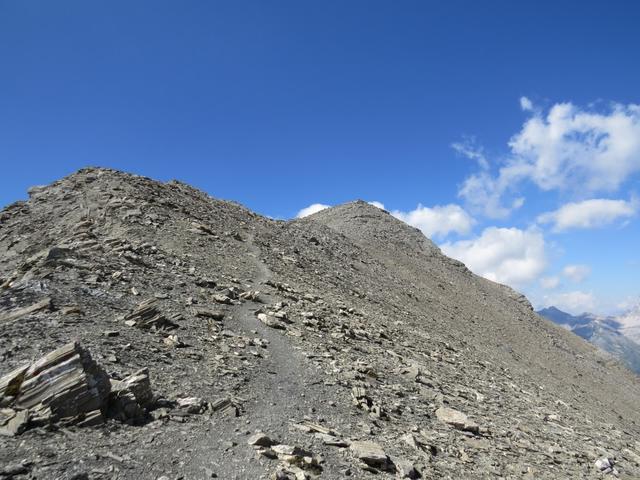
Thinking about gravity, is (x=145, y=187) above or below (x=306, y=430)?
above

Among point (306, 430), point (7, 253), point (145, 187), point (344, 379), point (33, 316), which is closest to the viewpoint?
point (306, 430)

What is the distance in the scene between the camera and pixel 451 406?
1527 centimetres

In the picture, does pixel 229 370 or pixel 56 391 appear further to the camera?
pixel 229 370

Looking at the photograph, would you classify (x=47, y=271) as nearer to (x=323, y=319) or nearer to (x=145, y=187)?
(x=323, y=319)

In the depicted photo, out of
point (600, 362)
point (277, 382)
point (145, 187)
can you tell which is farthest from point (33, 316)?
point (600, 362)

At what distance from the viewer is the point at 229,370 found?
12.8 meters

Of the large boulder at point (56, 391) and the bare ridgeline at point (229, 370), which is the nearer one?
the large boulder at point (56, 391)

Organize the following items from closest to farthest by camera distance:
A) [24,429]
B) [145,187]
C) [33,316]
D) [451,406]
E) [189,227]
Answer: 1. [24,429]
2. [33,316]
3. [451,406]
4. [189,227]
5. [145,187]

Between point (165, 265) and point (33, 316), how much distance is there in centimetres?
803

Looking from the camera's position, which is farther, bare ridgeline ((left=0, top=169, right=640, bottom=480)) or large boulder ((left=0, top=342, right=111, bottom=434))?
bare ridgeline ((left=0, top=169, right=640, bottom=480))

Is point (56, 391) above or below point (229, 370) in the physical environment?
below

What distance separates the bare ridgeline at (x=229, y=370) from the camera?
8688 mm

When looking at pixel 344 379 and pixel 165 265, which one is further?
pixel 165 265

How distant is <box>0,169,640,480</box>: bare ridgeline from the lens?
8.69 metres
